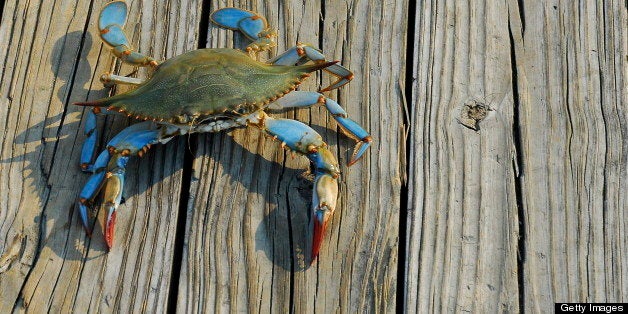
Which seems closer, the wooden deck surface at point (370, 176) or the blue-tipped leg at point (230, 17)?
the wooden deck surface at point (370, 176)

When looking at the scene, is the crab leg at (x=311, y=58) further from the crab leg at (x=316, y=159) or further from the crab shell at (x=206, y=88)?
the crab leg at (x=316, y=159)

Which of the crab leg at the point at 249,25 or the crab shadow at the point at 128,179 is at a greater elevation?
the crab leg at the point at 249,25

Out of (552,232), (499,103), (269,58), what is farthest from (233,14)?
(552,232)

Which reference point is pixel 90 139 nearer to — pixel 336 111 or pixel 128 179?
pixel 128 179

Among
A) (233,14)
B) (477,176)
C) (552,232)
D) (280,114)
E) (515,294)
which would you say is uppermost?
(233,14)

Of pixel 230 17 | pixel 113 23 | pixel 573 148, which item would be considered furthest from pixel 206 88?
pixel 573 148

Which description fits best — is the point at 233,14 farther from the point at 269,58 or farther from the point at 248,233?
the point at 248,233

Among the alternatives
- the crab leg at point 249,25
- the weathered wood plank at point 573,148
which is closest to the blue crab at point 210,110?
the crab leg at point 249,25
